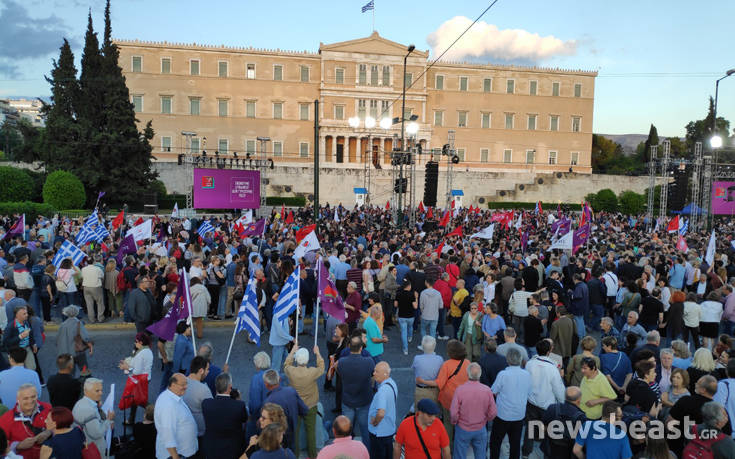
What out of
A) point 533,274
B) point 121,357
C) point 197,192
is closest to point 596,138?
point 197,192

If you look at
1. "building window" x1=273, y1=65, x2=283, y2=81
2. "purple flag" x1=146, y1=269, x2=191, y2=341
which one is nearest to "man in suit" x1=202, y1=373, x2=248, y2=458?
"purple flag" x1=146, y1=269, x2=191, y2=341

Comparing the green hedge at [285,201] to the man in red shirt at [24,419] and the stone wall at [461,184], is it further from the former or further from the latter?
the man in red shirt at [24,419]

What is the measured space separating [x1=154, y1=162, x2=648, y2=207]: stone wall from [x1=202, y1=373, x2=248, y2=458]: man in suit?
42526 millimetres

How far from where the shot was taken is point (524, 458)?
18.0 feet

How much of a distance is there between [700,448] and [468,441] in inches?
74.2

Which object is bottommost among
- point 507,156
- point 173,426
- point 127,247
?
point 173,426

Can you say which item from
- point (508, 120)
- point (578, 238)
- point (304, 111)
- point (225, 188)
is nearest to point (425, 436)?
point (578, 238)

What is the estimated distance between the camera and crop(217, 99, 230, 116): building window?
51.8m

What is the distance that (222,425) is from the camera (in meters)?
4.43

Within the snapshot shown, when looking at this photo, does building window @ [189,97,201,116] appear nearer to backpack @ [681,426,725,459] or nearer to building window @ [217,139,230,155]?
building window @ [217,139,230,155]

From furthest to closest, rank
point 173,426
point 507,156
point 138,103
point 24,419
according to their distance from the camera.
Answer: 1. point 507,156
2. point 138,103
3. point 173,426
4. point 24,419

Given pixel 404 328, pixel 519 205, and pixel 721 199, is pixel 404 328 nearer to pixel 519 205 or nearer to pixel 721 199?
pixel 721 199

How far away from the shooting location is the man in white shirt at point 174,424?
4.39 meters

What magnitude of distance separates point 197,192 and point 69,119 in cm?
1496
